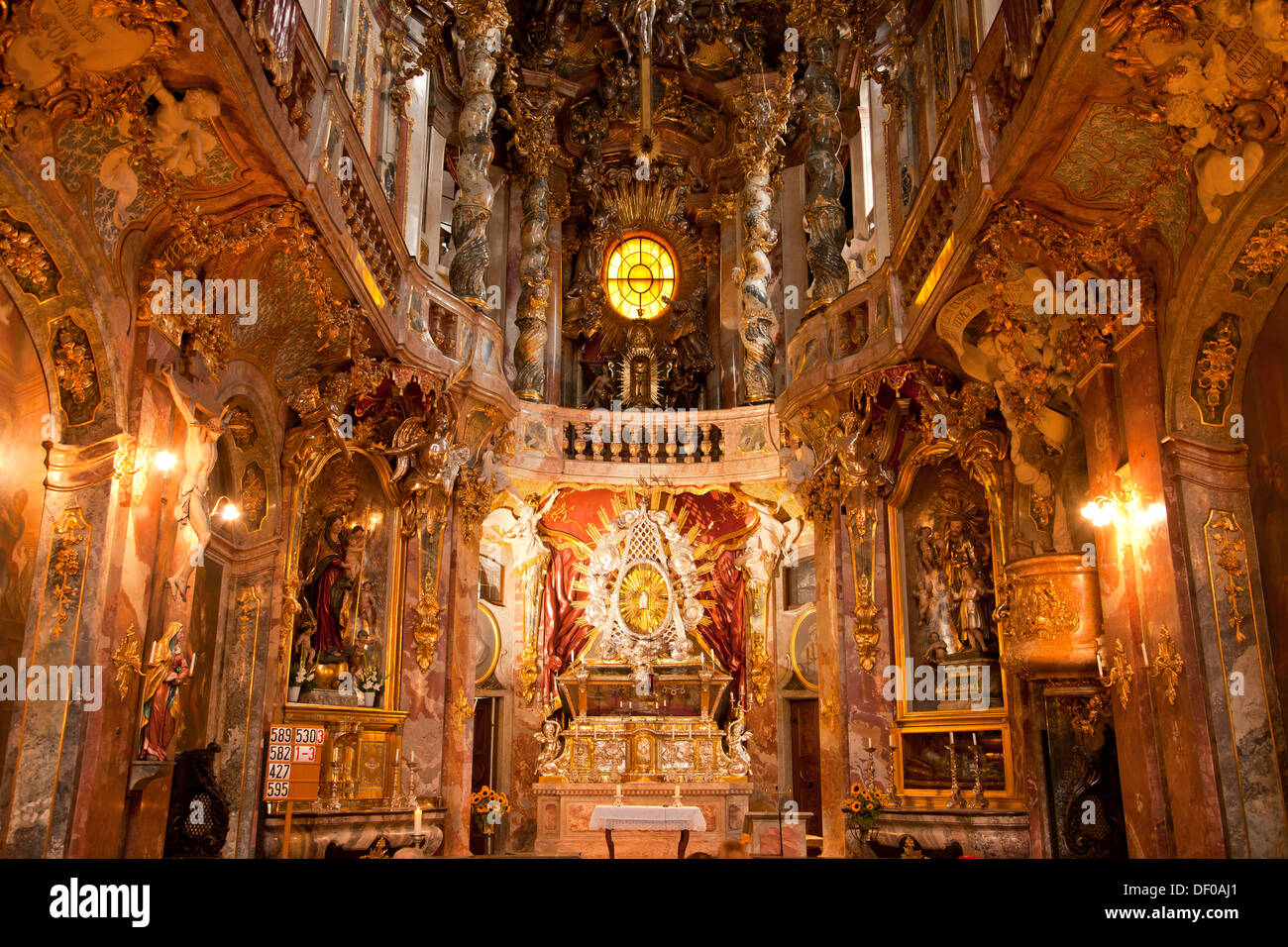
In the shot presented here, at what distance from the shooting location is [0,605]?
8266 millimetres

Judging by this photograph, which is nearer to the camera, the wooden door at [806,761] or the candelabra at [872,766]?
the candelabra at [872,766]

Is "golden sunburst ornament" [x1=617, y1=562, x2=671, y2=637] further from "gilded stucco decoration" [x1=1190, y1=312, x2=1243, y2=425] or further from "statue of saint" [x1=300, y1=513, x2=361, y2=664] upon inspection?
"gilded stucco decoration" [x1=1190, y1=312, x2=1243, y2=425]

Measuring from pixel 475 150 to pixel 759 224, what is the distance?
550cm

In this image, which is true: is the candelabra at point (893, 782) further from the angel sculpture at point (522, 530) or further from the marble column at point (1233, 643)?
the angel sculpture at point (522, 530)

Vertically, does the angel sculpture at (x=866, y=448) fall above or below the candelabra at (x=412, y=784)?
above

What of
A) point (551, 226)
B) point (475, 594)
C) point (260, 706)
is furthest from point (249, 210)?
point (551, 226)

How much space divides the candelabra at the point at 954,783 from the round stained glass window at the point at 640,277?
12.4 metres

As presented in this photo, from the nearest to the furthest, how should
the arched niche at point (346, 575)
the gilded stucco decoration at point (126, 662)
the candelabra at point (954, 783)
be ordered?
the gilded stucco decoration at point (126, 662) → the candelabra at point (954, 783) → the arched niche at point (346, 575)

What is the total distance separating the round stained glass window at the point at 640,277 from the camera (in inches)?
896

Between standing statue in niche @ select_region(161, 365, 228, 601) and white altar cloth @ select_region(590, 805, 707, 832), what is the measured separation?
6.32 metres

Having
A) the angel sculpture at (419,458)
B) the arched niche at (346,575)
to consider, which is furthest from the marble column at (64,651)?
the angel sculpture at (419,458)

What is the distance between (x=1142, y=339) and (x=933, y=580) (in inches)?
209

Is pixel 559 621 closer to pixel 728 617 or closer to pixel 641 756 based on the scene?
pixel 641 756
